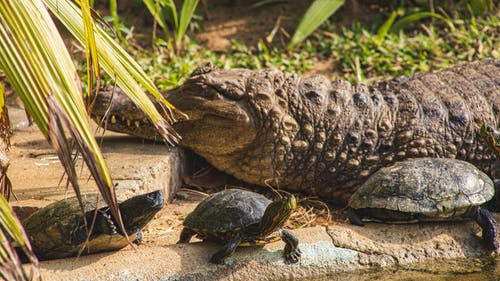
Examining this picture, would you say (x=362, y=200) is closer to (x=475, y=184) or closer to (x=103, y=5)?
(x=475, y=184)

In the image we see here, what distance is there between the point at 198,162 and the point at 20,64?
3.41 metres

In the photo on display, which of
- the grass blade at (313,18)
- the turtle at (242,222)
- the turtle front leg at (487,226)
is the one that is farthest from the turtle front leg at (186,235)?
the grass blade at (313,18)

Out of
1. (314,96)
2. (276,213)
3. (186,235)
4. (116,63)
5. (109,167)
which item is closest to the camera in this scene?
(116,63)

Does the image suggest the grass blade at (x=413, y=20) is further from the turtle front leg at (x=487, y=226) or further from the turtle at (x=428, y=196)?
the turtle front leg at (x=487, y=226)

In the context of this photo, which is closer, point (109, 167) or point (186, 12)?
point (109, 167)

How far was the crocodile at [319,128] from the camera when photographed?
565 centimetres

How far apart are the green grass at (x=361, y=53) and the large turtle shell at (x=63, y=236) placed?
10.7 feet

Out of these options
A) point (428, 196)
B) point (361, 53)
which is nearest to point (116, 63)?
point (428, 196)

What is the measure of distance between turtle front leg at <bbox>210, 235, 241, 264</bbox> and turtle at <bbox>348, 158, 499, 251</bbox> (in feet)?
3.16

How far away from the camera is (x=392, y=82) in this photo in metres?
6.07

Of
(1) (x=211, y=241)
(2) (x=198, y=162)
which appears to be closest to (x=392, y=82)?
(2) (x=198, y=162)

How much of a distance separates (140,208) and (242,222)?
0.54 m

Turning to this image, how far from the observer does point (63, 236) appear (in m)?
3.93

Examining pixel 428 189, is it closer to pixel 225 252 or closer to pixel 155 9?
pixel 225 252
